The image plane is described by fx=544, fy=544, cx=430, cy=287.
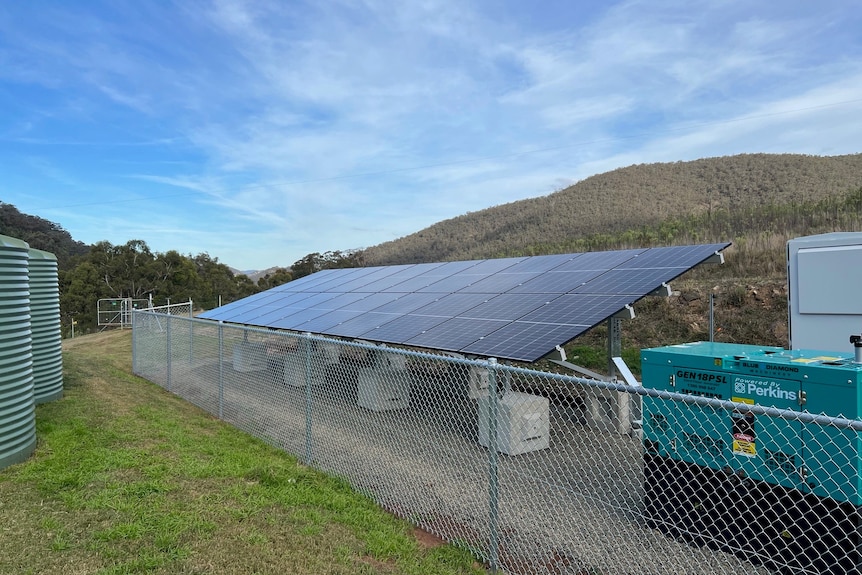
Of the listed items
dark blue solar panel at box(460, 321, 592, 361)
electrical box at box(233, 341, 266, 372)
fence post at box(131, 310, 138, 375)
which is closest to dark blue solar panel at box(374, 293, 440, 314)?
electrical box at box(233, 341, 266, 372)

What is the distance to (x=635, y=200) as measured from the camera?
53.0m

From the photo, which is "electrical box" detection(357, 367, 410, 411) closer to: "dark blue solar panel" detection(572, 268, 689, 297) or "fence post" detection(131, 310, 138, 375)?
"dark blue solar panel" detection(572, 268, 689, 297)

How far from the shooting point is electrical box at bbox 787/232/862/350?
7.33 metres

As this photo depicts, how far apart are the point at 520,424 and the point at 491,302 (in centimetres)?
280

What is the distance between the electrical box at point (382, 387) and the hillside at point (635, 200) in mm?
28062

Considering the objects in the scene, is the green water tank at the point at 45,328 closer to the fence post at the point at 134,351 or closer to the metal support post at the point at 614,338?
the fence post at the point at 134,351

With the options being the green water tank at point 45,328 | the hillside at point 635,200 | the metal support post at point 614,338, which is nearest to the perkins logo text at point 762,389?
the metal support post at point 614,338

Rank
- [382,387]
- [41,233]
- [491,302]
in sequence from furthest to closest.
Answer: [41,233] < [382,387] < [491,302]

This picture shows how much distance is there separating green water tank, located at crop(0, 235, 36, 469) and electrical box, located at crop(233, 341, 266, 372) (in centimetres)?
594

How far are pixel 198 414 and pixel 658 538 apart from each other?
7.36m

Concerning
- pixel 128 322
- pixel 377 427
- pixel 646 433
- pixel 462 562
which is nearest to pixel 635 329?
pixel 377 427

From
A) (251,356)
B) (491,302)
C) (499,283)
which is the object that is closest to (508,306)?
(491,302)

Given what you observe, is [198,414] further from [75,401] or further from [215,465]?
[215,465]

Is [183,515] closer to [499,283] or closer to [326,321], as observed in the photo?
[326,321]
